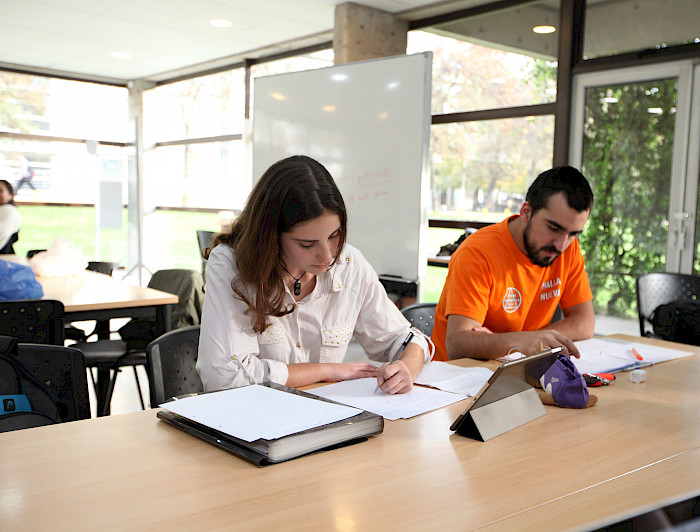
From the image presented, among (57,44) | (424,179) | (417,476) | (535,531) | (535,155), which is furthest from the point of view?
(57,44)

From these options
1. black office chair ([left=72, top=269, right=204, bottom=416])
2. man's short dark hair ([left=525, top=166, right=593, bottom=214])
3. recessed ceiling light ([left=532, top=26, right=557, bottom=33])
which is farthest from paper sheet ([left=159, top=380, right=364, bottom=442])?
recessed ceiling light ([left=532, top=26, right=557, bottom=33])

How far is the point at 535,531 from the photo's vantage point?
0.91 m

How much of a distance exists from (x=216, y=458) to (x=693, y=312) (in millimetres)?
2238

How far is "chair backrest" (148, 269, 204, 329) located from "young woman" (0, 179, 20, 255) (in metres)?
2.70

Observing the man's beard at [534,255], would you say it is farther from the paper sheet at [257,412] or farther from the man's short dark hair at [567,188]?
the paper sheet at [257,412]

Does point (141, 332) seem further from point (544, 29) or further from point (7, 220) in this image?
point (544, 29)

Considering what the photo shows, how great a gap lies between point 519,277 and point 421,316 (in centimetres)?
40

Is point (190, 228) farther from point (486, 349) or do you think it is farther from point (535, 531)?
point (535, 531)

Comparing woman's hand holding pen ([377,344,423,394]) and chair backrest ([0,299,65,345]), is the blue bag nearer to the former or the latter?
chair backrest ([0,299,65,345])

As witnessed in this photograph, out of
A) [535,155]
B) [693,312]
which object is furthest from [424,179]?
[693,312]

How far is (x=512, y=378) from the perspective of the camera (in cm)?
136

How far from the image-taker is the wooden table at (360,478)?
3.06 feet

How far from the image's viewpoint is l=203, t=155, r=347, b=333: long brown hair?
1662 millimetres

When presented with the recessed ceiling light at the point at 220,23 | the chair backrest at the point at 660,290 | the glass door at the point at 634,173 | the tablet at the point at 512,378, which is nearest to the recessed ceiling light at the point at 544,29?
the glass door at the point at 634,173
